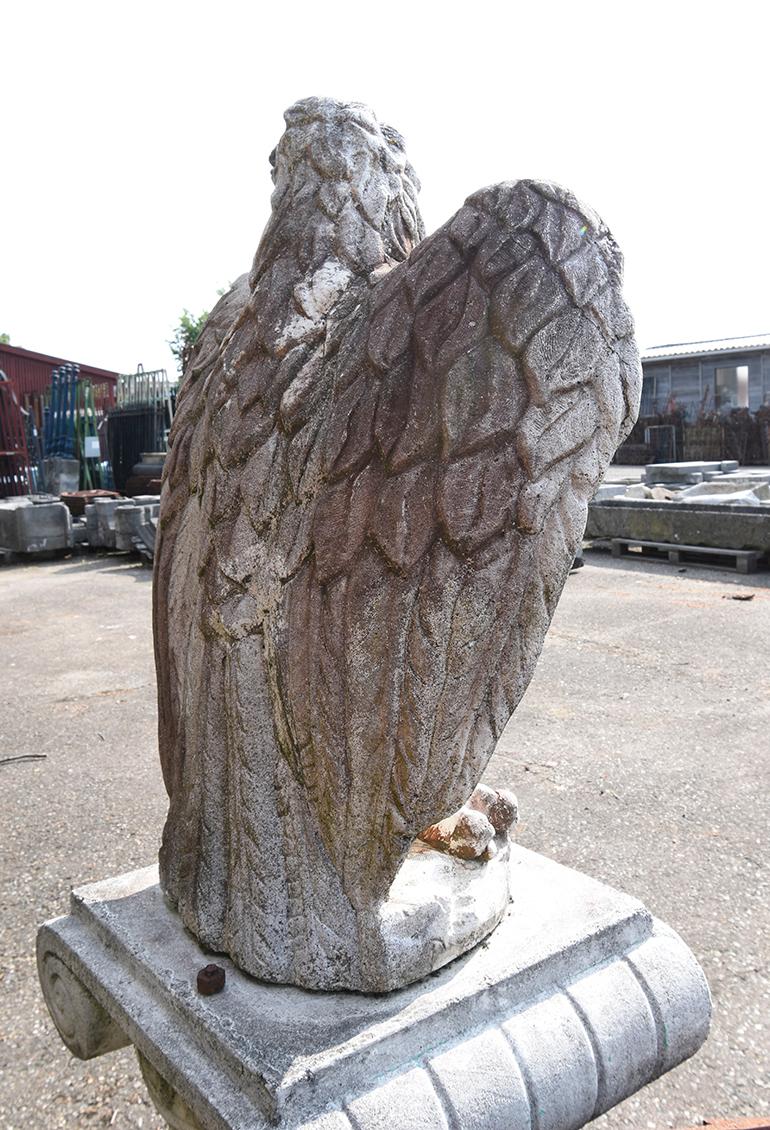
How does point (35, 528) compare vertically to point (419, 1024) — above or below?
above

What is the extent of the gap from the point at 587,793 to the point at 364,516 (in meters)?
2.34

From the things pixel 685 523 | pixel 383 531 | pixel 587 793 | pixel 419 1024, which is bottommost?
pixel 587 793

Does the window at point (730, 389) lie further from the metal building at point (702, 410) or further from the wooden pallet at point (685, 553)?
the wooden pallet at point (685, 553)

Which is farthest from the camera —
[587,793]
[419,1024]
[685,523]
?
[685,523]

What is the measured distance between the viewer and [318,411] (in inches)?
53.3

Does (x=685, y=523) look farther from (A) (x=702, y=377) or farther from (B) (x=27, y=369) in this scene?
(A) (x=702, y=377)

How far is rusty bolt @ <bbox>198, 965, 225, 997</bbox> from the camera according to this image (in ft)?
4.65

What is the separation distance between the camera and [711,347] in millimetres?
22031

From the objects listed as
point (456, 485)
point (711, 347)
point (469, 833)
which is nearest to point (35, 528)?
point (469, 833)

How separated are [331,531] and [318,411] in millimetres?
194

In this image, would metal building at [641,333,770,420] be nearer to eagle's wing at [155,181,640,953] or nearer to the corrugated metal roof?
the corrugated metal roof

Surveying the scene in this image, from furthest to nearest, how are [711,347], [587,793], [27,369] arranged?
[711,347]
[27,369]
[587,793]

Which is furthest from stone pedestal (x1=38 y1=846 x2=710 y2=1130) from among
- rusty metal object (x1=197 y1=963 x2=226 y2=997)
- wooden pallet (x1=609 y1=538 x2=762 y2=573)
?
wooden pallet (x1=609 y1=538 x2=762 y2=573)

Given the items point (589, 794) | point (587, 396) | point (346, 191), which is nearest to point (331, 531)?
point (587, 396)
